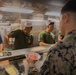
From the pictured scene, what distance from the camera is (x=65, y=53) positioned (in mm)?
799

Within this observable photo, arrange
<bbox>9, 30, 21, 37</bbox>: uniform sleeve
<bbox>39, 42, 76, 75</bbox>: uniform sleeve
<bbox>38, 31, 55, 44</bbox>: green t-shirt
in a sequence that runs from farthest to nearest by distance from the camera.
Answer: <bbox>38, 31, 55, 44</bbox>: green t-shirt → <bbox>9, 30, 21, 37</bbox>: uniform sleeve → <bbox>39, 42, 76, 75</bbox>: uniform sleeve

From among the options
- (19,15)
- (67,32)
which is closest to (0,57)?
(67,32)

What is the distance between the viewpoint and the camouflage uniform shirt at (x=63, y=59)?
0.78 metres

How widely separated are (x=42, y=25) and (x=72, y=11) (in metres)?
2.47

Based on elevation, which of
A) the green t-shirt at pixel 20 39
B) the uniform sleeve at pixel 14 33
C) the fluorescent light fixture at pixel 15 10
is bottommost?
the green t-shirt at pixel 20 39

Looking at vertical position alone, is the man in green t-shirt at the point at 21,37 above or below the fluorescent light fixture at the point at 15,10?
below

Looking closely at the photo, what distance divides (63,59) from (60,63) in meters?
0.03

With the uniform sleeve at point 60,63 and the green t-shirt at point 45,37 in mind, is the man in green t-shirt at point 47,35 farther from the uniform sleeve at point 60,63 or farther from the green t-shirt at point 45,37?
the uniform sleeve at point 60,63

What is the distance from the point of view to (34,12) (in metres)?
3.22

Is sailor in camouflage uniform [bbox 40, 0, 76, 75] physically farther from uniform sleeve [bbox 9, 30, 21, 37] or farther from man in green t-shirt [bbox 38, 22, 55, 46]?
man in green t-shirt [bbox 38, 22, 55, 46]

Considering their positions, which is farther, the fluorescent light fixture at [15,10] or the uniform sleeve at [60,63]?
the fluorescent light fixture at [15,10]

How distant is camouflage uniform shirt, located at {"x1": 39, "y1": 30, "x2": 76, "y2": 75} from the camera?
30.7 inches

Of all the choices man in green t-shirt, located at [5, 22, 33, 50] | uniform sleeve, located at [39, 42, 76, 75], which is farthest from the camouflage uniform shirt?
man in green t-shirt, located at [5, 22, 33, 50]

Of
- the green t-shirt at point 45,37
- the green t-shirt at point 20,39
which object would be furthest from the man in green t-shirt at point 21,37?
the green t-shirt at point 45,37
